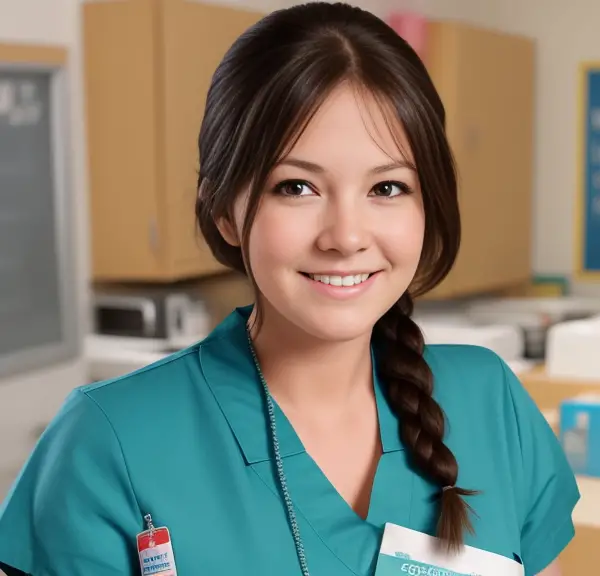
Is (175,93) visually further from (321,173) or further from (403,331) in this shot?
(321,173)

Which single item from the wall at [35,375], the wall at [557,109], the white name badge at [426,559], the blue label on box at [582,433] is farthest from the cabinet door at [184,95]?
the white name badge at [426,559]

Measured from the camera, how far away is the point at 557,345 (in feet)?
9.84

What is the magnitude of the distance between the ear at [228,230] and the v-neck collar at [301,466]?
0.39ft

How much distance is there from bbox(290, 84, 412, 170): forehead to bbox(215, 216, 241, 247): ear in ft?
0.43

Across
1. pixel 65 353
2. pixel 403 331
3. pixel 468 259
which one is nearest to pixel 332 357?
pixel 403 331

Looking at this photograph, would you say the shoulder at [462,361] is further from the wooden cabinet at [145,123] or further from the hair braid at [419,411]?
the wooden cabinet at [145,123]

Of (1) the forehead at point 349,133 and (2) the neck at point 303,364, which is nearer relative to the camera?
(1) the forehead at point 349,133

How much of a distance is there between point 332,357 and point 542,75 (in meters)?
3.49

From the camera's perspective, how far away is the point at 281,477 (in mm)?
1093

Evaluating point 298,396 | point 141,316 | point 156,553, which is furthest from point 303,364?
point 141,316

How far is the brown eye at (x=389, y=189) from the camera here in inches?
40.8

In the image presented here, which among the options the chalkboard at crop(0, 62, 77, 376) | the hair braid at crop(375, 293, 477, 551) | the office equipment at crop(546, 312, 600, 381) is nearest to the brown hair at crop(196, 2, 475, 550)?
the hair braid at crop(375, 293, 477, 551)

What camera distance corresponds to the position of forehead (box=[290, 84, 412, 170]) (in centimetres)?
99

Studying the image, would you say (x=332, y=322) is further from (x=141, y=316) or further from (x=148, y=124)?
(x=141, y=316)
